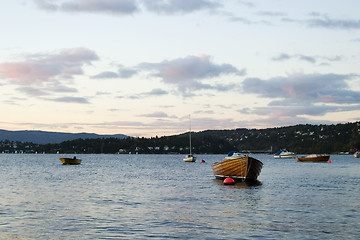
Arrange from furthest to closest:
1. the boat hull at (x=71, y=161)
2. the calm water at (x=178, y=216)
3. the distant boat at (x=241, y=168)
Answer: the boat hull at (x=71, y=161) → the distant boat at (x=241, y=168) → the calm water at (x=178, y=216)

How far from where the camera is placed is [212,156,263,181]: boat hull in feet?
209

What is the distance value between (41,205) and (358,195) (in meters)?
31.7

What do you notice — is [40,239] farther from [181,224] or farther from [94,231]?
[181,224]

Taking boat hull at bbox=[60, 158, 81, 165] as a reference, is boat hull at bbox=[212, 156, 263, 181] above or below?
above

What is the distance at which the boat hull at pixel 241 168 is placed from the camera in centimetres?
6359

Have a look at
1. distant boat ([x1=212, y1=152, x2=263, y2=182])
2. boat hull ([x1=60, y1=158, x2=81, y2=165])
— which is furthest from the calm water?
boat hull ([x1=60, y1=158, x2=81, y2=165])

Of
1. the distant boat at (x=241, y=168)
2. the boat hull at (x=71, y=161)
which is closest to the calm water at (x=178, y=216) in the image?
the distant boat at (x=241, y=168)

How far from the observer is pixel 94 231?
26.7 meters

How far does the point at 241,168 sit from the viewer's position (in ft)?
210

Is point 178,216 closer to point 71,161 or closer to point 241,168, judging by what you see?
point 241,168

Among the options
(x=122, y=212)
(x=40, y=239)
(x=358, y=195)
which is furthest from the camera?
(x=358, y=195)

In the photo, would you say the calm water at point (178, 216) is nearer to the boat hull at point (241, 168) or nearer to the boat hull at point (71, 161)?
the boat hull at point (241, 168)

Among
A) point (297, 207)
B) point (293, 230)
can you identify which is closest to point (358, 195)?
point (297, 207)

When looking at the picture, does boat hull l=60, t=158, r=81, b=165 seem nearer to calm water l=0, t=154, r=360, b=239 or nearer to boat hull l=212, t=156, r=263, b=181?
boat hull l=212, t=156, r=263, b=181
